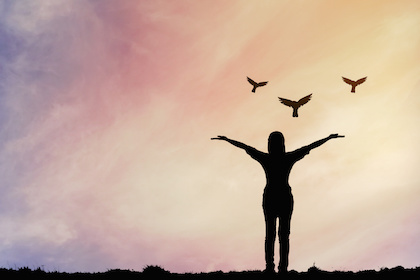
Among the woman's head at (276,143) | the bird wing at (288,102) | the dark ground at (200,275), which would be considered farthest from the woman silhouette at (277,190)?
the bird wing at (288,102)

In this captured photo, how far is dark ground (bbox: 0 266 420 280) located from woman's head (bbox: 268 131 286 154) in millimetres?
2535

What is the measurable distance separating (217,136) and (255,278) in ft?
10.2

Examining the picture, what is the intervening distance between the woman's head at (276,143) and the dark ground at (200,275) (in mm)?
2535

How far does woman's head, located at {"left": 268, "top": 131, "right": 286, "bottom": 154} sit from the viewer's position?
11125 mm

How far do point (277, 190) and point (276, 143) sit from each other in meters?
0.98

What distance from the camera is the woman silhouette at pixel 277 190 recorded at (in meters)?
11.0

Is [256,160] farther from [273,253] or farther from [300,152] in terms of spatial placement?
[273,253]

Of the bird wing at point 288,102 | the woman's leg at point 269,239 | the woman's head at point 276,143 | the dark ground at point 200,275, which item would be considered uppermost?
the bird wing at point 288,102

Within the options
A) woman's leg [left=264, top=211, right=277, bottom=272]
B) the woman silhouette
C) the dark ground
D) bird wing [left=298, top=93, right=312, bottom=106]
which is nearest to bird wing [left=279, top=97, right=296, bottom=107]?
bird wing [left=298, top=93, right=312, bottom=106]

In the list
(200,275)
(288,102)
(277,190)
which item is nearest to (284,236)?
(277,190)

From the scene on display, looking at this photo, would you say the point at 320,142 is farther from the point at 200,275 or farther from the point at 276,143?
the point at 200,275

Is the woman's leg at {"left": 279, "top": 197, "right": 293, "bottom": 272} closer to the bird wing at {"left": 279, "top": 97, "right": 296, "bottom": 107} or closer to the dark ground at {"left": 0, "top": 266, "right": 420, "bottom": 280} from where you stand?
the dark ground at {"left": 0, "top": 266, "right": 420, "bottom": 280}

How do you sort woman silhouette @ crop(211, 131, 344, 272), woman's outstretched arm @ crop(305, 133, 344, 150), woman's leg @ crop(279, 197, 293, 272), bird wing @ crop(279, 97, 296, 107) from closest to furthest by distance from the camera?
1. woman's leg @ crop(279, 197, 293, 272)
2. woman silhouette @ crop(211, 131, 344, 272)
3. woman's outstretched arm @ crop(305, 133, 344, 150)
4. bird wing @ crop(279, 97, 296, 107)

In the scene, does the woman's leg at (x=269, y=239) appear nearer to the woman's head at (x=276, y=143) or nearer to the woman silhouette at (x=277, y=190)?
the woman silhouette at (x=277, y=190)
